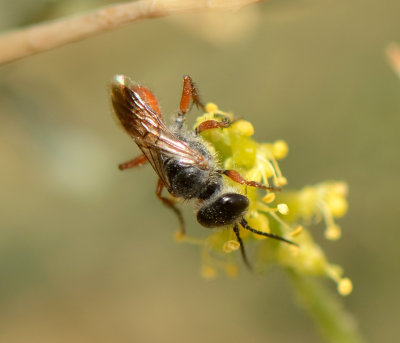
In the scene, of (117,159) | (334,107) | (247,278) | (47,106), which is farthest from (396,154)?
(47,106)

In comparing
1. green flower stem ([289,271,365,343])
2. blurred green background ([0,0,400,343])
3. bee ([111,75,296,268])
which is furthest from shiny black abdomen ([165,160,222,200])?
blurred green background ([0,0,400,343])

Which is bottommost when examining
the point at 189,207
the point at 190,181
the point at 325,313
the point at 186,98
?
the point at 325,313

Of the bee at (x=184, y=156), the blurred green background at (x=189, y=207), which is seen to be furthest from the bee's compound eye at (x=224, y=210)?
the blurred green background at (x=189, y=207)

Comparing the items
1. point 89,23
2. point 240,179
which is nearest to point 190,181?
point 240,179

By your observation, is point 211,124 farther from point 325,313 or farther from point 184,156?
point 325,313

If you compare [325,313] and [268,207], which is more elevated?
[268,207]

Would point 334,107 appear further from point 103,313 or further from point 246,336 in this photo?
point 103,313

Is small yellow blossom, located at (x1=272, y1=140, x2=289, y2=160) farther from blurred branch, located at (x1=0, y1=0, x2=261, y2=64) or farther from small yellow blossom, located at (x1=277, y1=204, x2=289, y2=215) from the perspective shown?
blurred branch, located at (x1=0, y1=0, x2=261, y2=64)
